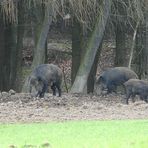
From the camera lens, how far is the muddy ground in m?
18.6

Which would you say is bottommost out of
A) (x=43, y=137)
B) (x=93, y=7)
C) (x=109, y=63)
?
(x=109, y=63)

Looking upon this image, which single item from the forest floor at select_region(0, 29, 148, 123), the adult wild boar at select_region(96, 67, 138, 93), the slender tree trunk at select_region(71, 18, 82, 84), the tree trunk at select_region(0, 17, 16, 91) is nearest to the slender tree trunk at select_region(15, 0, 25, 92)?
the tree trunk at select_region(0, 17, 16, 91)

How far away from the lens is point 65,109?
68.1 ft

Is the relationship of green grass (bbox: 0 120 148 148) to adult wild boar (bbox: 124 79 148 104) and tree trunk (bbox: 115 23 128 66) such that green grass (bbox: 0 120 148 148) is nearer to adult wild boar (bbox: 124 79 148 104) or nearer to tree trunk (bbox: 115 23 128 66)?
adult wild boar (bbox: 124 79 148 104)

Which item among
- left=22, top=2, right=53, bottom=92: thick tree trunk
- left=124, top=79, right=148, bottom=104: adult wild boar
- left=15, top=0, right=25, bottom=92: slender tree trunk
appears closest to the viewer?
left=124, top=79, right=148, bottom=104: adult wild boar

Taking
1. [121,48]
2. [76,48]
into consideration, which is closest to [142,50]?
[121,48]

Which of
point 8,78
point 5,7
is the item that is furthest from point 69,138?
point 8,78

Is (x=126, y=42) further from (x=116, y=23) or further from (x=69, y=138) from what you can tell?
(x=69, y=138)

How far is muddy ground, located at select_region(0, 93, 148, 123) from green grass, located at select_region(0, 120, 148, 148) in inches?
72.6

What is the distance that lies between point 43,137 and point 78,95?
41.1 ft

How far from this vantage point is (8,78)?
34594 millimetres

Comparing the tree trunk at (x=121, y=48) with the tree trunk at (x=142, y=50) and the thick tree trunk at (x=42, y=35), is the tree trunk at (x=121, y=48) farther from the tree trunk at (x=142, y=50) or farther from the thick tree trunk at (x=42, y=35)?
the thick tree trunk at (x=42, y=35)

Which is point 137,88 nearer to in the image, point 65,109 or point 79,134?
point 65,109

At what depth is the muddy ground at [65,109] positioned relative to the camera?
731 inches
